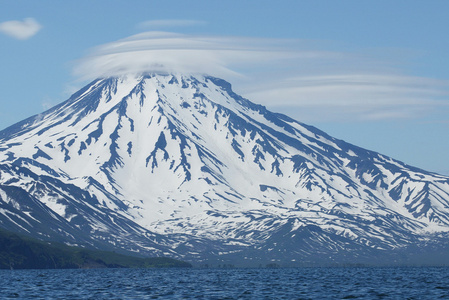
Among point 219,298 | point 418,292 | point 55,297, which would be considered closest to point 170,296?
point 219,298

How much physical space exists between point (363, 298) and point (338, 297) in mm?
4090

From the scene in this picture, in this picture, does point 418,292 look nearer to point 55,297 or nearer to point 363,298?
point 363,298

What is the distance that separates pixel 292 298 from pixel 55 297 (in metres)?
32.7

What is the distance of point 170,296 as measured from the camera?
124 meters

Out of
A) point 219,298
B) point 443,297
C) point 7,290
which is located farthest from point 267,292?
point 7,290

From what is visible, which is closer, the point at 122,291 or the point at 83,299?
the point at 83,299

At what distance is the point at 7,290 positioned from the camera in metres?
136

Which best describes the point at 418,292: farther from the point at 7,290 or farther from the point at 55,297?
the point at 7,290

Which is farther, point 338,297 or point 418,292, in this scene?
point 418,292

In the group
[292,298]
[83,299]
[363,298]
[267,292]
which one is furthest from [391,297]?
[83,299]

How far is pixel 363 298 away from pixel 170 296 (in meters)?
27.8

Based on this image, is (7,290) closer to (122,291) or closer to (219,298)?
(122,291)

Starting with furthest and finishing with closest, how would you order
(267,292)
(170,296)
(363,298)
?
(267,292) → (170,296) → (363,298)

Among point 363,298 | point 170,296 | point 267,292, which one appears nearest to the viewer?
point 363,298
